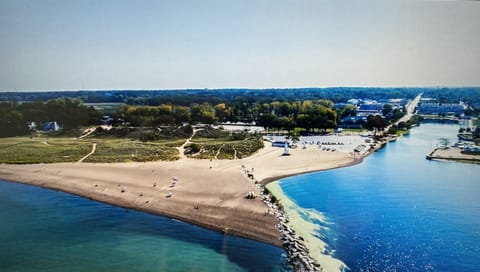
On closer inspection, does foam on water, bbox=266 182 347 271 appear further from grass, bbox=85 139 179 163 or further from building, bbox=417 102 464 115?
building, bbox=417 102 464 115

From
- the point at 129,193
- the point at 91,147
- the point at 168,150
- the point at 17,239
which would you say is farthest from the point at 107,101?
the point at 17,239

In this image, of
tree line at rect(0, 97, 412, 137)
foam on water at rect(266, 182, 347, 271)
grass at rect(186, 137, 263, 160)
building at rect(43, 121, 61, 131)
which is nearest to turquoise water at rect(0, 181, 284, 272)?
foam on water at rect(266, 182, 347, 271)

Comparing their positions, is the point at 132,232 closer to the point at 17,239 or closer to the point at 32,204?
the point at 17,239

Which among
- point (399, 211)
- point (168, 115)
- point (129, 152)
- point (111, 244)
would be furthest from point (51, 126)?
point (399, 211)

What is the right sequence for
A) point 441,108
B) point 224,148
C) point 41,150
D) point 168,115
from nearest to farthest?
point 41,150 → point 224,148 → point 168,115 → point 441,108

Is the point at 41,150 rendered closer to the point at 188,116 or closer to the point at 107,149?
the point at 107,149
